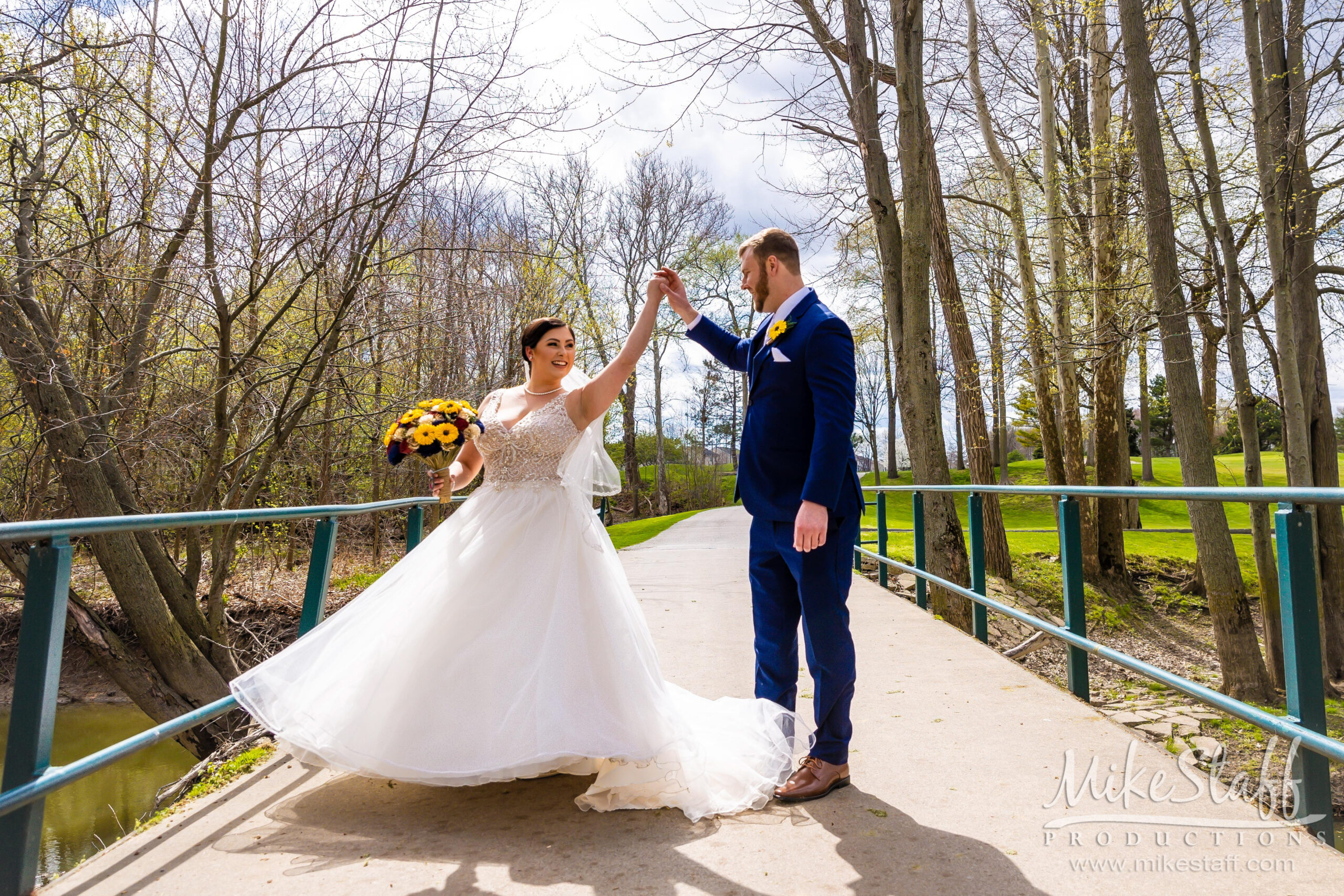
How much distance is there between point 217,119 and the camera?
23.3 ft

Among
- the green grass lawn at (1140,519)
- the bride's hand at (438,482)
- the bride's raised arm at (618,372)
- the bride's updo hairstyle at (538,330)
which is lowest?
the green grass lawn at (1140,519)

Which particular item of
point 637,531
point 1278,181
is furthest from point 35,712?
point 637,531

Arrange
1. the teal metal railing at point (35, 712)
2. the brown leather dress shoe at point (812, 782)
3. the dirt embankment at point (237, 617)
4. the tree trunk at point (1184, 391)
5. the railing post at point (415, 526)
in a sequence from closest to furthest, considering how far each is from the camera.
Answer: the teal metal railing at point (35, 712), the brown leather dress shoe at point (812, 782), the railing post at point (415, 526), the tree trunk at point (1184, 391), the dirt embankment at point (237, 617)

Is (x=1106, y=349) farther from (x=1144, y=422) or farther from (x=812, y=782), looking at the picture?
(x=1144, y=422)

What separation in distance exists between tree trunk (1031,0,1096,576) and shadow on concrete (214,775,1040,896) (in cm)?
1009

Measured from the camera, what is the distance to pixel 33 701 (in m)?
2.29

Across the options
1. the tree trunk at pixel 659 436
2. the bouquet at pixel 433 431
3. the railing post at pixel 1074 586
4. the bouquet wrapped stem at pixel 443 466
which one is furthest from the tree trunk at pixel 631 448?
the bouquet at pixel 433 431

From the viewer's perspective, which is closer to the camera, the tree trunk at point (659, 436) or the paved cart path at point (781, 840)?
the paved cart path at point (781, 840)

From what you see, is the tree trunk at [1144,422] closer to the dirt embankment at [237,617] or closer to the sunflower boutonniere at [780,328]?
the dirt embankment at [237,617]

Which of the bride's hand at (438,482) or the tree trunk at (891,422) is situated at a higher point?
the tree trunk at (891,422)

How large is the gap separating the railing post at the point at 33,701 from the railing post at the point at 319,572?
1.68m

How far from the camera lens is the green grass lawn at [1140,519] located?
16.0 m

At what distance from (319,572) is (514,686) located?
1.68m

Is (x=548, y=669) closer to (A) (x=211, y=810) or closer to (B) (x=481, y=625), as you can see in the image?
(B) (x=481, y=625)
